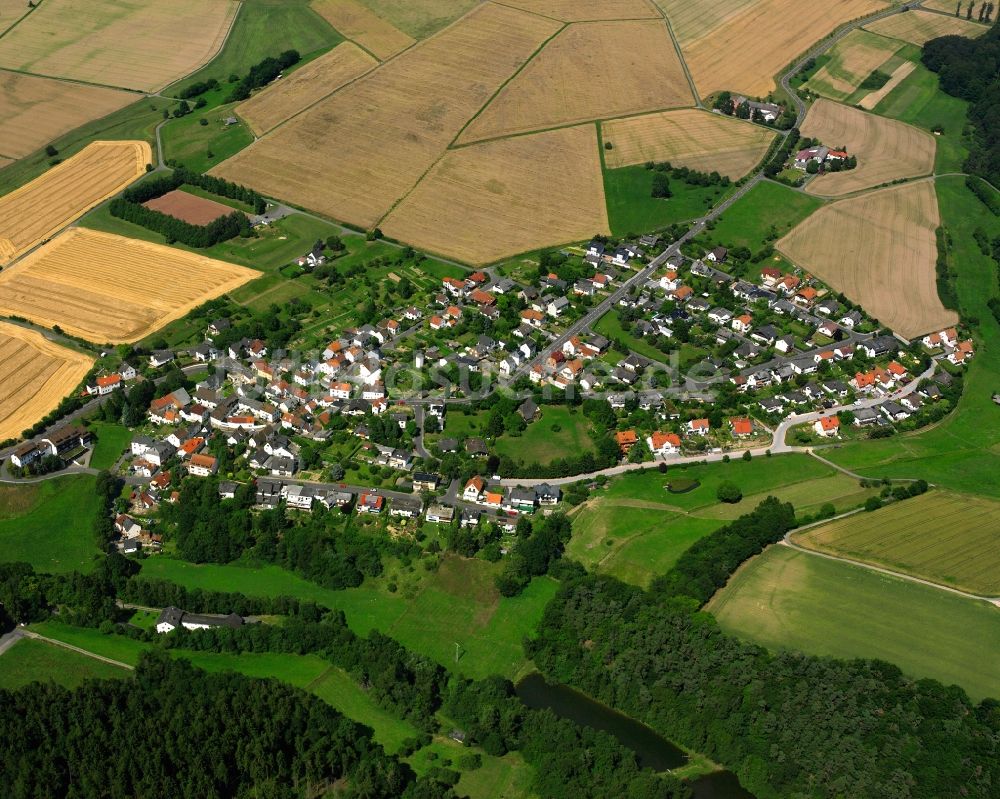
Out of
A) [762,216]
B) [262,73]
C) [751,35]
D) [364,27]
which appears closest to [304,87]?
[262,73]

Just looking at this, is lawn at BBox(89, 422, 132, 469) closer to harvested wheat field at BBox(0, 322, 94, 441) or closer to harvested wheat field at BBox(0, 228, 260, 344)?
harvested wheat field at BBox(0, 322, 94, 441)

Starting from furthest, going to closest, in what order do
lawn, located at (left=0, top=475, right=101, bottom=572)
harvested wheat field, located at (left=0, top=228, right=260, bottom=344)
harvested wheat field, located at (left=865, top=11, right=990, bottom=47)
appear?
harvested wheat field, located at (left=865, top=11, right=990, bottom=47) → harvested wheat field, located at (left=0, top=228, right=260, bottom=344) → lawn, located at (left=0, top=475, right=101, bottom=572)

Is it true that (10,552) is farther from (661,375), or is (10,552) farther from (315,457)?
(661,375)

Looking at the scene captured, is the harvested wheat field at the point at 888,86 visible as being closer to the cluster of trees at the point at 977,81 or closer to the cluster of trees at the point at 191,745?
the cluster of trees at the point at 977,81

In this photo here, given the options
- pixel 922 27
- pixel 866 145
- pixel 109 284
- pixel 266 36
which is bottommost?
pixel 109 284

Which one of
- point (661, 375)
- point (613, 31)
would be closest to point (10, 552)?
point (661, 375)

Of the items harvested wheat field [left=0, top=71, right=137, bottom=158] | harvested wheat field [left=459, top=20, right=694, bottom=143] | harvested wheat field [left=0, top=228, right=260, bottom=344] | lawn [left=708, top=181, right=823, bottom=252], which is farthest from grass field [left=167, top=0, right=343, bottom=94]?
lawn [left=708, top=181, right=823, bottom=252]

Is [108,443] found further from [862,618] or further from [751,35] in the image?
[751,35]
